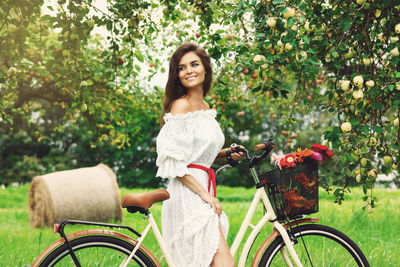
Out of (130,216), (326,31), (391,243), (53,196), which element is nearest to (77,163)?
(130,216)

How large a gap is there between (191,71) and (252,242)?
1157 millimetres

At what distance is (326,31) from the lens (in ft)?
11.6

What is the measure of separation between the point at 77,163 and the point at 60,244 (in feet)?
57.1

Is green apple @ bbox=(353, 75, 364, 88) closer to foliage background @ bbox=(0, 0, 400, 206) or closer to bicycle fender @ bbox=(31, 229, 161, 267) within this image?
foliage background @ bbox=(0, 0, 400, 206)

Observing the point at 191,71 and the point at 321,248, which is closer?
the point at 191,71

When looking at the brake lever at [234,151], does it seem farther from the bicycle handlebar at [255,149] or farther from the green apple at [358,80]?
the green apple at [358,80]

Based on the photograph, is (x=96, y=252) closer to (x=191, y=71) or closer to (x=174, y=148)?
(x=174, y=148)

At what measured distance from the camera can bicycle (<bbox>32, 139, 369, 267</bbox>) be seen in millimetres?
2543

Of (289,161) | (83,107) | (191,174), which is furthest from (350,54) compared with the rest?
(83,107)

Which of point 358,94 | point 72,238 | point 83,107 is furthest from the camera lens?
point 83,107

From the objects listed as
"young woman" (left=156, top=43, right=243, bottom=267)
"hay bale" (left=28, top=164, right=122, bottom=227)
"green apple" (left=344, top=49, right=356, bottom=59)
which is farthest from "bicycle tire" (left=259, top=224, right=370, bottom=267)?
"hay bale" (left=28, top=164, right=122, bottom=227)

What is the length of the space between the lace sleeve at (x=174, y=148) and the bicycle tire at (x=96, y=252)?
47cm

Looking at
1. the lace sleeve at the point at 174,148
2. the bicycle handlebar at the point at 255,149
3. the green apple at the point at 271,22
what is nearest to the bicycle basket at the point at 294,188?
the bicycle handlebar at the point at 255,149

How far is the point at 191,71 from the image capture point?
9.77 feet
